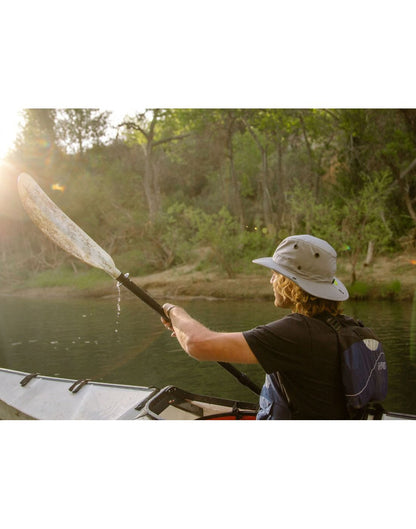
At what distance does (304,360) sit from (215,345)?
0.20m

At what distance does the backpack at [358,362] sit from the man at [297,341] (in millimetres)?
16

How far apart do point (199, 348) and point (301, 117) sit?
13.0 feet

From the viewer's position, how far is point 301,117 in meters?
4.69

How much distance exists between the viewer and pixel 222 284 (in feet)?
16.1

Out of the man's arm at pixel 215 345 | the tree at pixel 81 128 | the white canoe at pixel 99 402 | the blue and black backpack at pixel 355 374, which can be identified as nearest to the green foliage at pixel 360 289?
the tree at pixel 81 128

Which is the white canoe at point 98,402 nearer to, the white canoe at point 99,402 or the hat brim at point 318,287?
the white canoe at point 99,402

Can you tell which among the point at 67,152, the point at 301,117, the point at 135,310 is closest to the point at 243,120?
the point at 301,117

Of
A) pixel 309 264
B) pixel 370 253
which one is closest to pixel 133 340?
pixel 370 253

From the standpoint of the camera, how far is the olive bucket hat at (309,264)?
4.05ft

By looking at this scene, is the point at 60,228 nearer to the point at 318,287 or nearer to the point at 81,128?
the point at 318,287

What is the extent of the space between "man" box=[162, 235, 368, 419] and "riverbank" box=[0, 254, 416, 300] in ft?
11.3

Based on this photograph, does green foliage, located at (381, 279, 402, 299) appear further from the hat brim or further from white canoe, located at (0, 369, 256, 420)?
the hat brim
